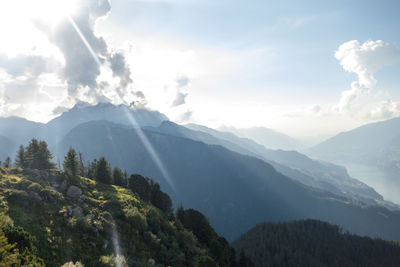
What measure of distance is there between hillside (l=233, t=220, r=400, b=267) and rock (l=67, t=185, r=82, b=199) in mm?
112686

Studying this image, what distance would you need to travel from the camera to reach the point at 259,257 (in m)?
123

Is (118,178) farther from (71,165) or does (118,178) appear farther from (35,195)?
(35,195)

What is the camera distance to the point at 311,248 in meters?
140

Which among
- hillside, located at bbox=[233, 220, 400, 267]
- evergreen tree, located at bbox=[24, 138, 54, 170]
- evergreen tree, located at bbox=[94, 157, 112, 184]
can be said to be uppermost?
evergreen tree, located at bbox=[24, 138, 54, 170]

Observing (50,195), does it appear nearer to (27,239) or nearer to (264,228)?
(27,239)

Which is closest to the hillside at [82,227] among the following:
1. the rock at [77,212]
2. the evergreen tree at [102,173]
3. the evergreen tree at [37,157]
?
the rock at [77,212]

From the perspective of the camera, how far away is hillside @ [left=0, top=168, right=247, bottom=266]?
78.5 ft

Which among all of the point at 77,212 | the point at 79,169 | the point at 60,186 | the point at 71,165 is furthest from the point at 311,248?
the point at 60,186

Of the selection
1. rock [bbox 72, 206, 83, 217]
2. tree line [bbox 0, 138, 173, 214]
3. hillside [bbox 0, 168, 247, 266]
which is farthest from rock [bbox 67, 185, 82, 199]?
rock [bbox 72, 206, 83, 217]

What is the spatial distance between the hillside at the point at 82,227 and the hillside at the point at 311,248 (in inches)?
4056

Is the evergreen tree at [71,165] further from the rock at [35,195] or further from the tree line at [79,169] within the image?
the rock at [35,195]

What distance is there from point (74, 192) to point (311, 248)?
163 m

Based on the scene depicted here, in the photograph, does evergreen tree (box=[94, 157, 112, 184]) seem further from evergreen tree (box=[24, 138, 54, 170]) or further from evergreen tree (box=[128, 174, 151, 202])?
evergreen tree (box=[24, 138, 54, 170])

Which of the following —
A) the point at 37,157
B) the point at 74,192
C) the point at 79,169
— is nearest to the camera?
the point at 74,192
